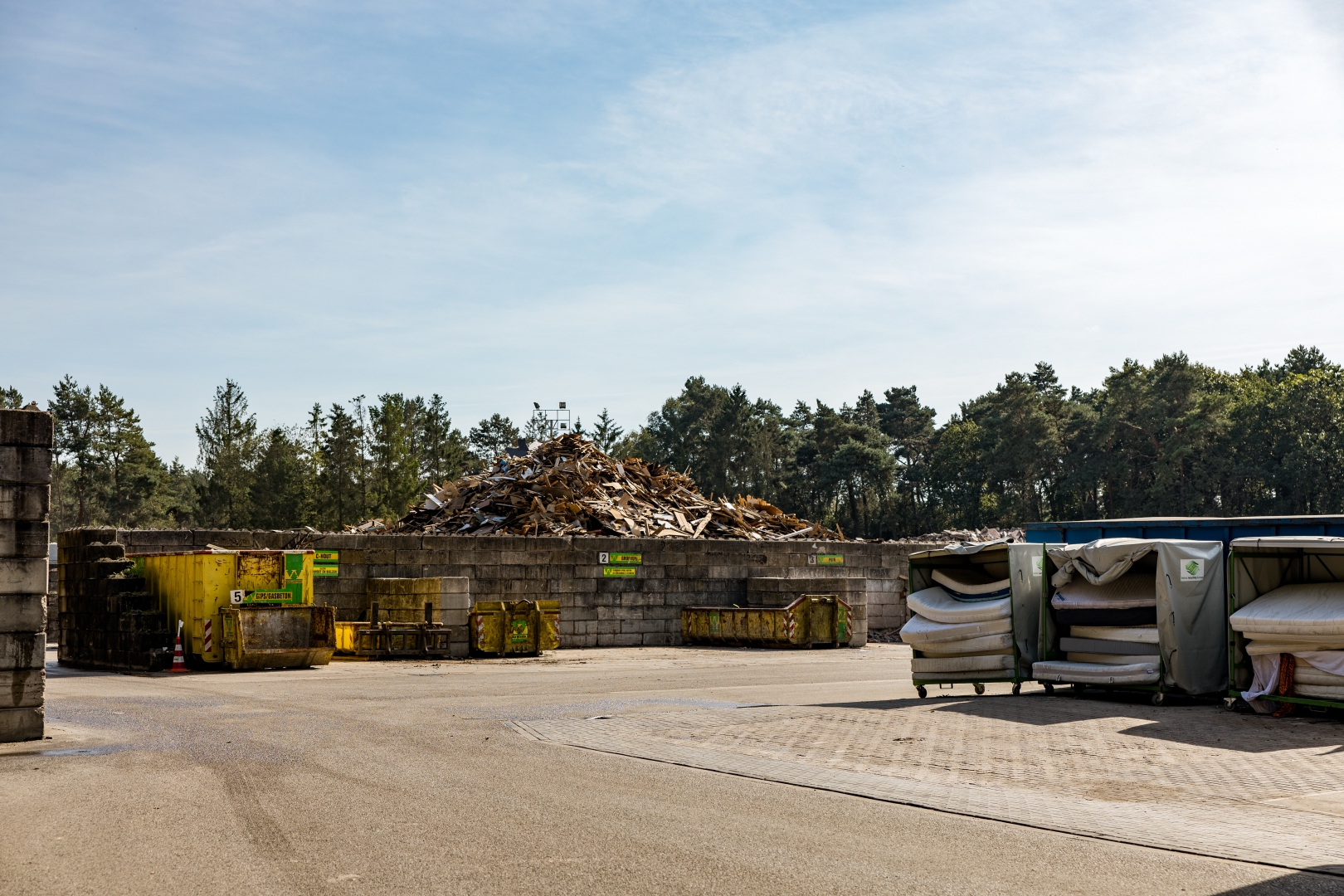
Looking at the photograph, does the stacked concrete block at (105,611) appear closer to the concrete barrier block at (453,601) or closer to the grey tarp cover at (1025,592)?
the concrete barrier block at (453,601)

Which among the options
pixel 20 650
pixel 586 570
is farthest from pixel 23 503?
pixel 586 570

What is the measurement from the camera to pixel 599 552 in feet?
88.4

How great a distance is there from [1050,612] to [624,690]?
20.6 ft

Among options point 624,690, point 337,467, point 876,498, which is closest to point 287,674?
point 624,690

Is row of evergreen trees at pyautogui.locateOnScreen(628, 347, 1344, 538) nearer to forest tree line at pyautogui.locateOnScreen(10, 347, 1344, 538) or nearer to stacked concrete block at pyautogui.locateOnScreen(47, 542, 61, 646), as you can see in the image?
forest tree line at pyautogui.locateOnScreen(10, 347, 1344, 538)

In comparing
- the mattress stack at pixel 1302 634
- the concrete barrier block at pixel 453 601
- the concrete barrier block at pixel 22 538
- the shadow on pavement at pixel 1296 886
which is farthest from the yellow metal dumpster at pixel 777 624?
the shadow on pavement at pixel 1296 886

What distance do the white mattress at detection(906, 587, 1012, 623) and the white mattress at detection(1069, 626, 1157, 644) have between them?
0.97m

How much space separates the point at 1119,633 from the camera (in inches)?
594

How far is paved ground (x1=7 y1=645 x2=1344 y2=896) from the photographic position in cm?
617

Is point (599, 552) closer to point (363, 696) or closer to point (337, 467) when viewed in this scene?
point (363, 696)

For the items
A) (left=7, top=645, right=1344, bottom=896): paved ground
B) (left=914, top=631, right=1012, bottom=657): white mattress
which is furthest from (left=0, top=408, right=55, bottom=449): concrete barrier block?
(left=914, top=631, right=1012, bottom=657): white mattress

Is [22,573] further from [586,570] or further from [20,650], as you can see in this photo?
[586,570]

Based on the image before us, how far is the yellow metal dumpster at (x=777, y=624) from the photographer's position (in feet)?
88.1

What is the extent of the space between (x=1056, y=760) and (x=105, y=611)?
55.9ft
